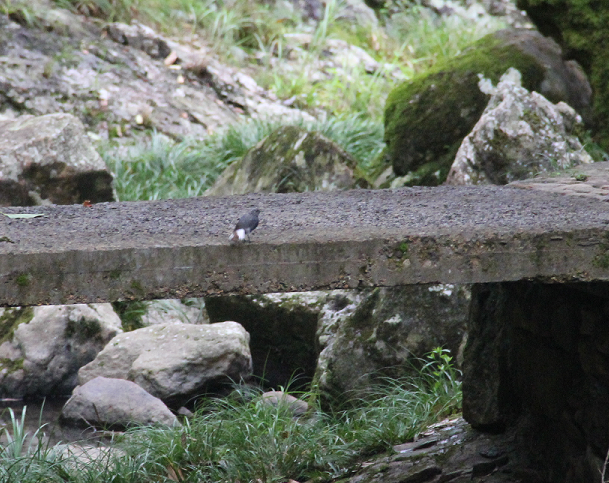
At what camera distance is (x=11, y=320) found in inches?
193

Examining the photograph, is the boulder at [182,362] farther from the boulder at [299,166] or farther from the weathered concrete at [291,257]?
the weathered concrete at [291,257]

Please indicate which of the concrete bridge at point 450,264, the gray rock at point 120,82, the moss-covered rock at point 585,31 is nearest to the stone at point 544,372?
the concrete bridge at point 450,264

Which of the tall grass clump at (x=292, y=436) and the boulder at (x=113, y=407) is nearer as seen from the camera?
the tall grass clump at (x=292, y=436)

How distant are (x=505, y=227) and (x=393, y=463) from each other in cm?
135

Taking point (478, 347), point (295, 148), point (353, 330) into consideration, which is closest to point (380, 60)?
point (295, 148)

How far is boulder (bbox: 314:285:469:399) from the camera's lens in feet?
12.7

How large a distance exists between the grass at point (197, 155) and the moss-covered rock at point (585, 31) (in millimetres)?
1782

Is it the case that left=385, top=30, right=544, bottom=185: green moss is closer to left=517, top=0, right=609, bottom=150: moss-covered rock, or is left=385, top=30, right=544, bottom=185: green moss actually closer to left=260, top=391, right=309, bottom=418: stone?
left=517, top=0, right=609, bottom=150: moss-covered rock

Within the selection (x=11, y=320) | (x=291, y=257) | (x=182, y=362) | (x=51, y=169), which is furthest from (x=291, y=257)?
(x=51, y=169)

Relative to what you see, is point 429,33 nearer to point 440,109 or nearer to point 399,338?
point 440,109

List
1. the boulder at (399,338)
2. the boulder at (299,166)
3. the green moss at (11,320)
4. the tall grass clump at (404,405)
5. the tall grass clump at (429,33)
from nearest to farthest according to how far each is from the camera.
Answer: the tall grass clump at (404,405) → the boulder at (399,338) → the green moss at (11,320) → the boulder at (299,166) → the tall grass clump at (429,33)

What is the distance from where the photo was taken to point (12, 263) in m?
1.67

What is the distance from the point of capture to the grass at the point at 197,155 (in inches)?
260

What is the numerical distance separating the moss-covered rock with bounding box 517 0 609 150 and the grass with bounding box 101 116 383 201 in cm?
178
